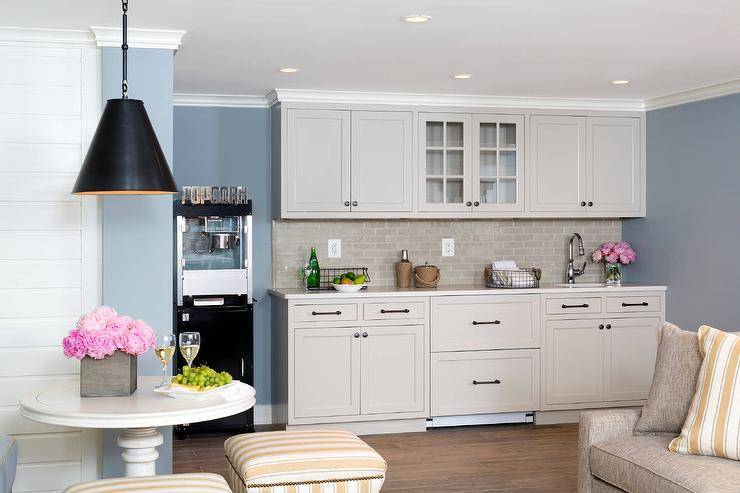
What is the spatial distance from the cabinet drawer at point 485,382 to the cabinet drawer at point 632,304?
0.65 metres

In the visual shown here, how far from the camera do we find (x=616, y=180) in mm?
6652

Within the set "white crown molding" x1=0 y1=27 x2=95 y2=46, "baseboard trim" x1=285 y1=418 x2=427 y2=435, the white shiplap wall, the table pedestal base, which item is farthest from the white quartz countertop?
the table pedestal base

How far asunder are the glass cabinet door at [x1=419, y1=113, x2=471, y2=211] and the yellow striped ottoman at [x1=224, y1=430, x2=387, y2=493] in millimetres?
3066

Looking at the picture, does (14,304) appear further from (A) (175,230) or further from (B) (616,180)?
(B) (616,180)

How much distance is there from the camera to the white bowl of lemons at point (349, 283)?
5.95 m

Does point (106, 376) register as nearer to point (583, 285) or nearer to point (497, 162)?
point (497, 162)

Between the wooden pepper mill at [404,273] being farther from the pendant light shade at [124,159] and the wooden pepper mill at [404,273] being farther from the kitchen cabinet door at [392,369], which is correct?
the pendant light shade at [124,159]

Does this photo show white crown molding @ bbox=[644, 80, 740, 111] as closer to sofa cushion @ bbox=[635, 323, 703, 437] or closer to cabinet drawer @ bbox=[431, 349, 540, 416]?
cabinet drawer @ bbox=[431, 349, 540, 416]

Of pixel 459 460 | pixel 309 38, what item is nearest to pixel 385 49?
pixel 309 38

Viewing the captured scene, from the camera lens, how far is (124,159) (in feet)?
10.6

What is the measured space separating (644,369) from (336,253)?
2385 mm

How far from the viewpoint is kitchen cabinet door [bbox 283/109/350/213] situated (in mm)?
6051

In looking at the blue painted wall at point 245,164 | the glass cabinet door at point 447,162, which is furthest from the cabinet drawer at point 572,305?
the blue painted wall at point 245,164

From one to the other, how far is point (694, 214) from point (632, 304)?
0.78 meters
